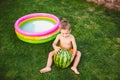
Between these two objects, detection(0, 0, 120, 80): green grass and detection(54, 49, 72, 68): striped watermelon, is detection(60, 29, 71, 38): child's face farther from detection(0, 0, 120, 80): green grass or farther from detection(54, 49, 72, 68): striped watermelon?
detection(0, 0, 120, 80): green grass

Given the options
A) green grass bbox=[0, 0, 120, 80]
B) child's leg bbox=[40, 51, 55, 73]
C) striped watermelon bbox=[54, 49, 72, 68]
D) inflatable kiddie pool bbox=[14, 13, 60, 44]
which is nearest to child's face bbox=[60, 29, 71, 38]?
striped watermelon bbox=[54, 49, 72, 68]

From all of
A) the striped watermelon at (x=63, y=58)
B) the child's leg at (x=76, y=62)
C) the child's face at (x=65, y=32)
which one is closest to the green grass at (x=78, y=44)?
the child's leg at (x=76, y=62)

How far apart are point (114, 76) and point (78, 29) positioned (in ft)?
5.78

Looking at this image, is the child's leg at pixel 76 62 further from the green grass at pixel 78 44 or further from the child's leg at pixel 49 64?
the child's leg at pixel 49 64

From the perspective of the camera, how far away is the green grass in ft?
14.0

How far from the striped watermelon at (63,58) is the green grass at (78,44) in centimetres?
20

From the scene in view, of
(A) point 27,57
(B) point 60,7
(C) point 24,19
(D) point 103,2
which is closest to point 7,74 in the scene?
(A) point 27,57

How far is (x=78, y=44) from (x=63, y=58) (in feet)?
3.42

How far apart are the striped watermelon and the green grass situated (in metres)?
0.20

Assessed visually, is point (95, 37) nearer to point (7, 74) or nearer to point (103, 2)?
point (103, 2)

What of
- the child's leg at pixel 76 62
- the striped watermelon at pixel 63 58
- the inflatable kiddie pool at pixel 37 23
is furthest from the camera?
the inflatable kiddie pool at pixel 37 23

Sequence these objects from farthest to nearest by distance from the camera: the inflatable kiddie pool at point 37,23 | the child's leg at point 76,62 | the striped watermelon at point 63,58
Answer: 1. the inflatable kiddie pool at point 37,23
2. the child's leg at point 76,62
3. the striped watermelon at point 63,58

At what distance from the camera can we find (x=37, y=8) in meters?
6.52

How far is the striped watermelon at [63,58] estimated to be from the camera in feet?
13.4
